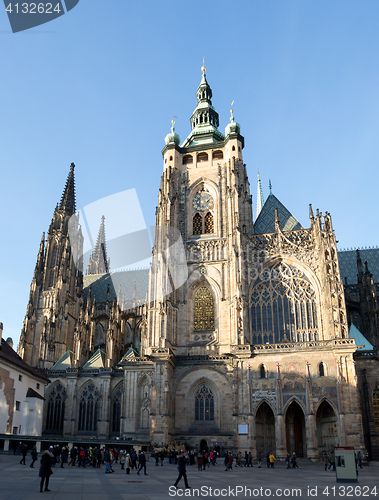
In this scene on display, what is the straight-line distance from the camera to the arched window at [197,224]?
4447cm

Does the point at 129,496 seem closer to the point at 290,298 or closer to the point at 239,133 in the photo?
the point at 290,298

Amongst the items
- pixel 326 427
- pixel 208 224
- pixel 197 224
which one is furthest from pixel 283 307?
pixel 197 224

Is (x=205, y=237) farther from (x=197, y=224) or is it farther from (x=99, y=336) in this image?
(x=99, y=336)

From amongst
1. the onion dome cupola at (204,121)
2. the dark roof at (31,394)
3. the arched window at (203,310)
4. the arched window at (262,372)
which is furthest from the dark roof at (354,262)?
the dark roof at (31,394)

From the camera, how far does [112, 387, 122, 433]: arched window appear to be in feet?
146

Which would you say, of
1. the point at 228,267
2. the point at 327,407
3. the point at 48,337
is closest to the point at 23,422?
the point at 48,337

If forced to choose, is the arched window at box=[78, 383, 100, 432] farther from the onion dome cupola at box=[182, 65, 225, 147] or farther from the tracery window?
the onion dome cupola at box=[182, 65, 225, 147]

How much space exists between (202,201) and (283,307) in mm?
14132

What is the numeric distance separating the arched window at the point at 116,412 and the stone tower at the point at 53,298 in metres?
10.4

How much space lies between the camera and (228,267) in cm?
4056

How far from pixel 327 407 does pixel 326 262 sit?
11.7 m

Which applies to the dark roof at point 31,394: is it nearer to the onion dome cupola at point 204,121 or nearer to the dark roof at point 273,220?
the dark roof at point 273,220

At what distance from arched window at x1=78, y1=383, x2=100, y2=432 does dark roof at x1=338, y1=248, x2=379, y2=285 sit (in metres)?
30.6

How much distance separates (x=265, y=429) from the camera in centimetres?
3481
